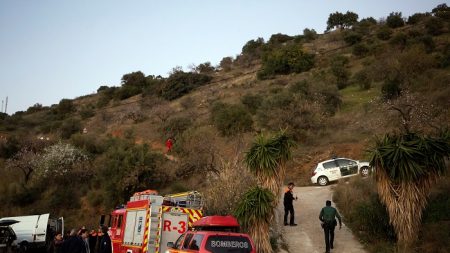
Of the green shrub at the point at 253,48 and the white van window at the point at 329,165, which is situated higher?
the green shrub at the point at 253,48

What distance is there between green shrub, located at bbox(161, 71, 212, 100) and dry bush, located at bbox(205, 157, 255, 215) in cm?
5221

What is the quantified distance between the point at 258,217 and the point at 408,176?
4944mm

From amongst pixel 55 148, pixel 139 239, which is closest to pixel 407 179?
pixel 139 239

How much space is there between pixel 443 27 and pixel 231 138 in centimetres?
4232

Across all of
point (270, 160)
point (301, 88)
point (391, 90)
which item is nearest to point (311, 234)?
point (270, 160)

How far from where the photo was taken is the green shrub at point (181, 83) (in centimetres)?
6956

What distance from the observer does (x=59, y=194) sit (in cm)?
3253

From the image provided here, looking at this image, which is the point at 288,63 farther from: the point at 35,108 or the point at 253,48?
the point at 35,108

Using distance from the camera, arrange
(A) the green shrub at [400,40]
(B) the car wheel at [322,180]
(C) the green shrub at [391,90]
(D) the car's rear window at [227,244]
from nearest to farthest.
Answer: (D) the car's rear window at [227,244]
(B) the car wheel at [322,180]
(C) the green shrub at [391,90]
(A) the green shrub at [400,40]

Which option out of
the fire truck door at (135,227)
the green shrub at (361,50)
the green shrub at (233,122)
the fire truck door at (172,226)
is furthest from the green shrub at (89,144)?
the green shrub at (361,50)

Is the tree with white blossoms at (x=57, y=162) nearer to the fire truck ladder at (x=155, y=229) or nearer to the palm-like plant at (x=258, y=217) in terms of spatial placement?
the fire truck ladder at (x=155, y=229)

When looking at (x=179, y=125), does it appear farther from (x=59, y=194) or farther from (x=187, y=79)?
(x=187, y=79)

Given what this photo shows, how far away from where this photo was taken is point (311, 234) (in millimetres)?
17141

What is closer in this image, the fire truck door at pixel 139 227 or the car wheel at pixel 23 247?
the fire truck door at pixel 139 227
